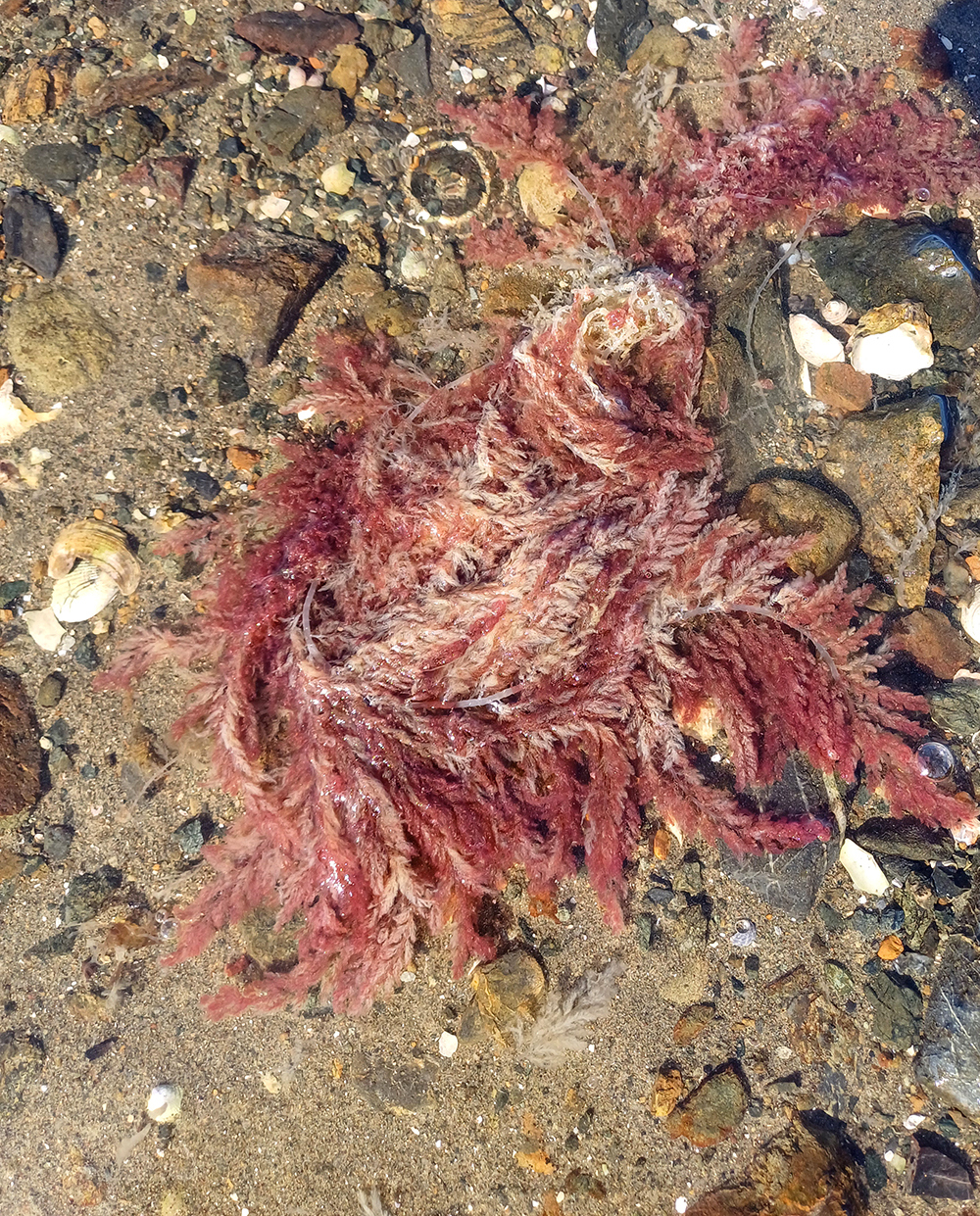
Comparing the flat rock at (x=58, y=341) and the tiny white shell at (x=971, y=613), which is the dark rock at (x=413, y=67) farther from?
the tiny white shell at (x=971, y=613)

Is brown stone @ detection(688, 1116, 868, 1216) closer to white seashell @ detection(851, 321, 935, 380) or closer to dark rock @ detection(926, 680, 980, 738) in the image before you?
dark rock @ detection(926, 680, 980, 738)

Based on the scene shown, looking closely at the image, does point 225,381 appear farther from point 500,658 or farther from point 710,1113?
point 710,1113

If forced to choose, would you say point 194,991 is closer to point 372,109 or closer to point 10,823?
point 10,823

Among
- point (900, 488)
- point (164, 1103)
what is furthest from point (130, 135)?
point (164, 1103)

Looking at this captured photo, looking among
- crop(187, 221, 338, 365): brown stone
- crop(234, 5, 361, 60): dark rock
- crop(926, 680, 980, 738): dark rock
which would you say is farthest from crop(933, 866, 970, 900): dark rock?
crop(234, 5, 361, 60): dark rock

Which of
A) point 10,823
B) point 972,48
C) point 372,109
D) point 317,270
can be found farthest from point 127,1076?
point 972,48
